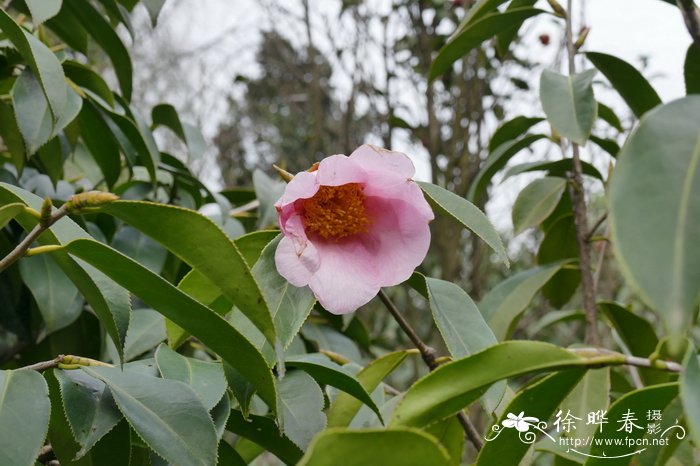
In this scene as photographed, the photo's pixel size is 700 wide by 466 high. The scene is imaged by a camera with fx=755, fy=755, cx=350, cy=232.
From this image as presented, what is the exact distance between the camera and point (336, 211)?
625 millimetres

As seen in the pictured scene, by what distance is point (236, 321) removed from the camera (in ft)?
1.88

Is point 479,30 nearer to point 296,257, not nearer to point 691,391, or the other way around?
point 296,257

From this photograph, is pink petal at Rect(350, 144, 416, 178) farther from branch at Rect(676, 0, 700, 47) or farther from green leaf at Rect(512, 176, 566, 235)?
green leaf at Rect(512, 176, 566, 235)

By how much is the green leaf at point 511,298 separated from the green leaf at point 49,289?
0.56m

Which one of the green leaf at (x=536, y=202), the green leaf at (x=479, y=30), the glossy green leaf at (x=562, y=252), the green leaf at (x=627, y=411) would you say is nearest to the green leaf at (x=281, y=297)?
the green leaf at (x=627, y=411)

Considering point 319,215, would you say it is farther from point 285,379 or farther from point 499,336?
point 499,336

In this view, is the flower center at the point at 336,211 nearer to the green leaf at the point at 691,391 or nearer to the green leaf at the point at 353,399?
the green leaf at the point at 353,399

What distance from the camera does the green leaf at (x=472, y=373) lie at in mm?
459

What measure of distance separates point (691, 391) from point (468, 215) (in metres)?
0.22

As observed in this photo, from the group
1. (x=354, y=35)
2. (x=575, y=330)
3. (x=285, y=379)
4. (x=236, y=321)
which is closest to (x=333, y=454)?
(x=236, y=321)

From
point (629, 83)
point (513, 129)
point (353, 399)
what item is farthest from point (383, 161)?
point (513, 129)

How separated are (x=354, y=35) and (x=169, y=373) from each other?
6.80 ft

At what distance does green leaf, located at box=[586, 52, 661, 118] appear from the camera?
949 millimetres

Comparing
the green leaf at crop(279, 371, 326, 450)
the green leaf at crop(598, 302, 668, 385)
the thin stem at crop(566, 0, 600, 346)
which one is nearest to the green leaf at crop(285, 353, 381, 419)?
the green leaf at crop(279, 371, 326, 450)
